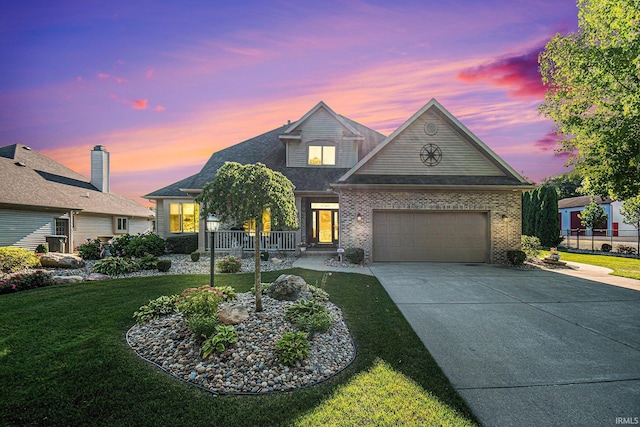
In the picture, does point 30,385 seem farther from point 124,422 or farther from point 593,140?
point 593,140

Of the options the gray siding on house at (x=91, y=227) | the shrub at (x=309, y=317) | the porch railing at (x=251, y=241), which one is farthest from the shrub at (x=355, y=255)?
the gray siding on house at (x=91, y=227)

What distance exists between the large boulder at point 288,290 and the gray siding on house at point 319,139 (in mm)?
10324

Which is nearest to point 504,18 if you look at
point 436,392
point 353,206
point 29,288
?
point 353,206

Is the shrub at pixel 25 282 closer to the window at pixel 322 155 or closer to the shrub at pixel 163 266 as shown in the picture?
the shrub at pixel 163 266

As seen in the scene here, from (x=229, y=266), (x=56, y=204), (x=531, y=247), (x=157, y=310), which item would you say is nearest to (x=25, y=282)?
(x=229, y=266)

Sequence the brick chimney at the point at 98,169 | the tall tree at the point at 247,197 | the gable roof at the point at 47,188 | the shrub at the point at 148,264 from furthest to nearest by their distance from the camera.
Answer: the brick chimney at the point at 98,169 < the gable roof at the point at 47,188 < the shrub at the point at 148,264 < the tall tree at the point at 247,197

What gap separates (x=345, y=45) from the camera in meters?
9.99

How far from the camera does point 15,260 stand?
31.8ft

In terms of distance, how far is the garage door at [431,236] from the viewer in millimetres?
12469

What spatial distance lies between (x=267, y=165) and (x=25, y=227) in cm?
1161

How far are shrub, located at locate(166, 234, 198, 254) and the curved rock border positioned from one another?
10936mm

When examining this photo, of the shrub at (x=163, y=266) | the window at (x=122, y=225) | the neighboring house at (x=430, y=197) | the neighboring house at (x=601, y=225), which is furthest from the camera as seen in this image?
the neighboring house at (x=601, y=225)

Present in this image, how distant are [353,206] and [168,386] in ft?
32.1

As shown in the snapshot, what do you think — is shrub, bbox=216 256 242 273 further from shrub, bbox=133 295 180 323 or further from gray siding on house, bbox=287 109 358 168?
gray siding on house, bbox=287 109 358 168
